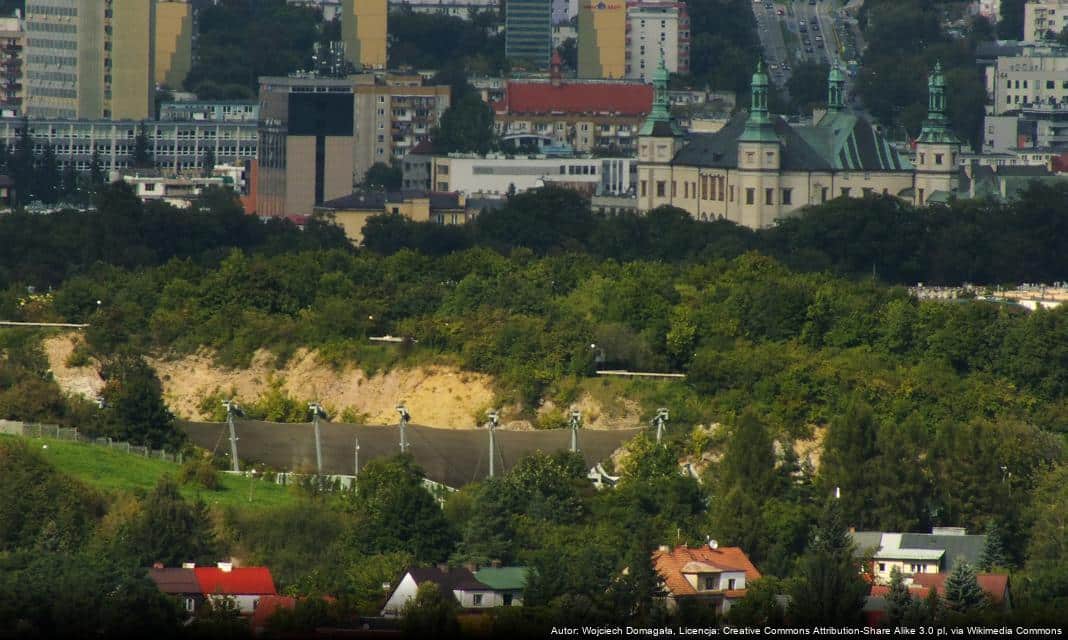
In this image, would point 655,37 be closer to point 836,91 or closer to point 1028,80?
point 1028,80

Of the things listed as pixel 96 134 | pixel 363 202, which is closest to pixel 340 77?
pixel 96 134

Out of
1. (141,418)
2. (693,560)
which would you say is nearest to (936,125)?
(141,418)

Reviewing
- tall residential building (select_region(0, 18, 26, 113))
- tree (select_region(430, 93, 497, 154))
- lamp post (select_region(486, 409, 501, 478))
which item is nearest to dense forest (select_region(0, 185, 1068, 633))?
lamp post (select_region(486, 409, 501, 478))

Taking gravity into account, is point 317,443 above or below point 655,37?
below

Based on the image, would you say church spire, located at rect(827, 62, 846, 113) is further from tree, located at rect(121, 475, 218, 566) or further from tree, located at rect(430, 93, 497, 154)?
tree, located at rect(121, 475, 218, 566)

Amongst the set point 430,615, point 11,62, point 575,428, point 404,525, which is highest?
point 11,62

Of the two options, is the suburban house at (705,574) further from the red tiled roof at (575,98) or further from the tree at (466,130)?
the red tiled roof at (575,98)
